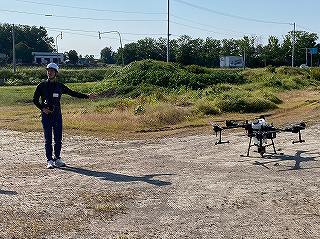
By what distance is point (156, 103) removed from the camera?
18.3 metres

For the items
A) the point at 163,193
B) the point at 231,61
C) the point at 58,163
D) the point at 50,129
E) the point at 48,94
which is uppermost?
the point at 231,61

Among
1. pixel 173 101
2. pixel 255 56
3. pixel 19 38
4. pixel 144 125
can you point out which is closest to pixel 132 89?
pixel 173 101

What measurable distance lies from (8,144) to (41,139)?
3.18 ft

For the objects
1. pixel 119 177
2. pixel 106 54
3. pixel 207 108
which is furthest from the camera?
pixel 106 54

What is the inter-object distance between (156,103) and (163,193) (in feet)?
38.0

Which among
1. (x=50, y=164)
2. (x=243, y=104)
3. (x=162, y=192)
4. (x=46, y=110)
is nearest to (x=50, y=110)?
(x=46, y=110)

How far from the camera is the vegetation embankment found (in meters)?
14.9

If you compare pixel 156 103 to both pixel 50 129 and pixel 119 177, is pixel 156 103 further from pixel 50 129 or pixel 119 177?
pixel 119 177

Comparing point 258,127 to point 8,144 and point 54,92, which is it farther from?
point 8,144

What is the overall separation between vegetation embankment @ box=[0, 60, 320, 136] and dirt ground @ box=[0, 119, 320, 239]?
13.1ft

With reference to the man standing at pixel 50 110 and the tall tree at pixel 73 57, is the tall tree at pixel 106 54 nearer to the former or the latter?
the tall tree at pixel 73 57

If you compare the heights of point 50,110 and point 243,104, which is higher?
point 50,110

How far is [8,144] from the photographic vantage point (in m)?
11.5

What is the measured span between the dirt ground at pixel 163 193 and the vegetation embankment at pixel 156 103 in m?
4.01
